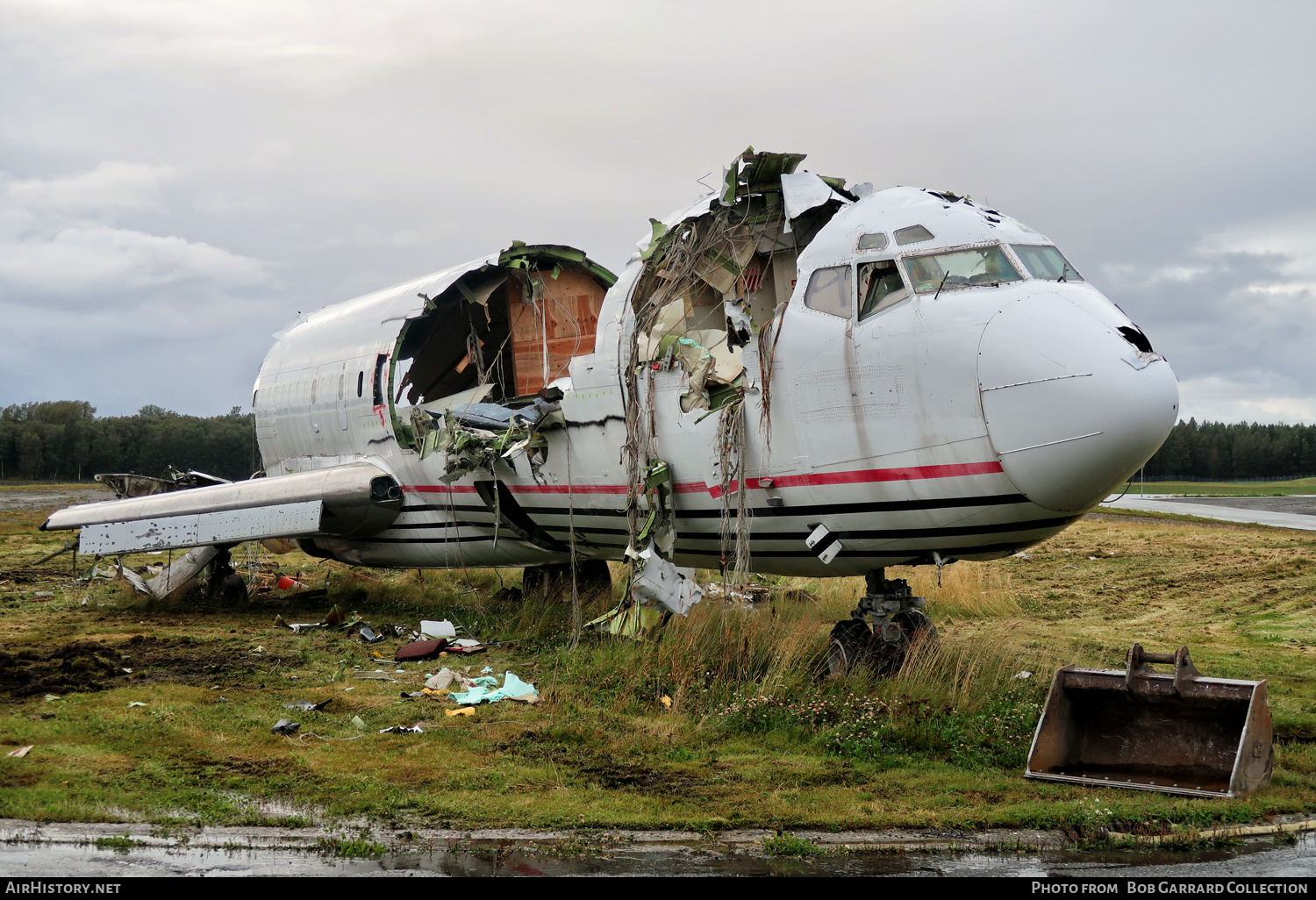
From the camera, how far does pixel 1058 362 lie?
27.4 feet

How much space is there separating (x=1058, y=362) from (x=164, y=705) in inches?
348

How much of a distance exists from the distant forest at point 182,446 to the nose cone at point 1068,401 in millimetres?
51038

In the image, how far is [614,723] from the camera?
9.77 metres

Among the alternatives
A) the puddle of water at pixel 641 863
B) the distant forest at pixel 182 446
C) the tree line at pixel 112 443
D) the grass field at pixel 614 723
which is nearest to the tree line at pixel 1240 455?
the distant forest at pixel 182 446

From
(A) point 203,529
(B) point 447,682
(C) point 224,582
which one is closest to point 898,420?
(B) point 447,682

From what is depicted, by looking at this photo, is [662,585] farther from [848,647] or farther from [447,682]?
[447,682]

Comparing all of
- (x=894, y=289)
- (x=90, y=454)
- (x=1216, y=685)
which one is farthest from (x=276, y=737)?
(x=90, y=454)

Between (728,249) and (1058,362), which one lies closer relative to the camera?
(1058,362)

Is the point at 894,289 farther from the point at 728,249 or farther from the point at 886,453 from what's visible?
the point at 728,249

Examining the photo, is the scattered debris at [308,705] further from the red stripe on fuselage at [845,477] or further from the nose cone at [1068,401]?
the nose cone at [1068,401]

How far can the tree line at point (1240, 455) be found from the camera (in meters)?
88.4

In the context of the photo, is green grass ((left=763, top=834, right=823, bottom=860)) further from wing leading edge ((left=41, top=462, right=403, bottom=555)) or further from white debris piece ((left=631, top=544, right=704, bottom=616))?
wing leading edge ((left=41, top=462, right=403, bottom=555))

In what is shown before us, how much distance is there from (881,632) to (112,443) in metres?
71.9

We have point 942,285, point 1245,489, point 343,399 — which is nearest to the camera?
point 942,285
